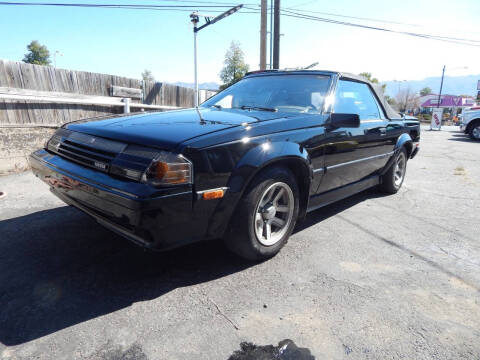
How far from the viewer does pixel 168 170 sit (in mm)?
1823

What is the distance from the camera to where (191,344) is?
1692 mm

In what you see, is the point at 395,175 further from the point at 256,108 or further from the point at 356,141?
the point at 256,108

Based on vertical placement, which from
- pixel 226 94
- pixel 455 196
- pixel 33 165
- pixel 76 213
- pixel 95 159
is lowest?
pixel 455 196

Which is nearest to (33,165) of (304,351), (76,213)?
(76,213)

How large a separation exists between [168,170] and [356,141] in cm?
234

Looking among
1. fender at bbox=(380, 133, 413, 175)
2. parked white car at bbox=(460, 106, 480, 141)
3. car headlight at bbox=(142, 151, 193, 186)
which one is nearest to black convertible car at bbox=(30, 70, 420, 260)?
car headlight at bbox=(142, 151, 193, 186)

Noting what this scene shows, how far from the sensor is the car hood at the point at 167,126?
200 centimetres

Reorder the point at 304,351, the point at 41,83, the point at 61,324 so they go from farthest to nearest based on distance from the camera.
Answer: the point at 41,83
the point at 61,324
the point at 304,351

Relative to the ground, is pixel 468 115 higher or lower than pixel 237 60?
lower

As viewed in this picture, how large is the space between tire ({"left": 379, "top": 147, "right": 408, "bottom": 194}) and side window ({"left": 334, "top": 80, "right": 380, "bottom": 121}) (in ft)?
3.21

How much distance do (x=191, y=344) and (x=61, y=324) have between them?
30.8 inches

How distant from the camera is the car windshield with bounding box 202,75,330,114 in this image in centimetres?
307

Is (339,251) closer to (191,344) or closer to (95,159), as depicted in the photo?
(191,344)

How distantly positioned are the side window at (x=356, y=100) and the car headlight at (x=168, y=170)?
194 cm
